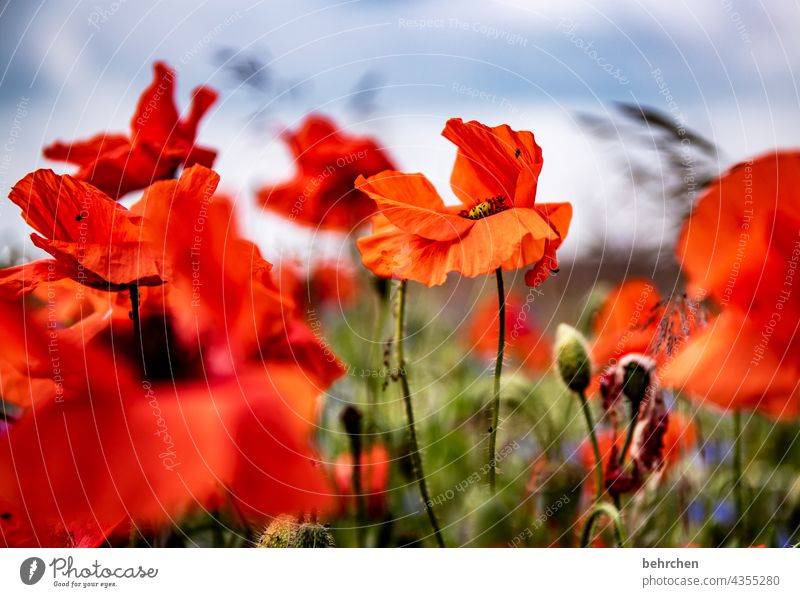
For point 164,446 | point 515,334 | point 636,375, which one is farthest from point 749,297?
point 164,446

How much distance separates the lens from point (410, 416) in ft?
1.55

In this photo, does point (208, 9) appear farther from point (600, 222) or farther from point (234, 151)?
point (600, 222)

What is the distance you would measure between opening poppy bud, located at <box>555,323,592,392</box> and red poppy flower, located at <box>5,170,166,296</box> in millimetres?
227

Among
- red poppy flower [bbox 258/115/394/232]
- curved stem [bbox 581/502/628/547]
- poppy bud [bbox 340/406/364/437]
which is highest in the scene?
red poppy flower [bbox 258/115/394/232]

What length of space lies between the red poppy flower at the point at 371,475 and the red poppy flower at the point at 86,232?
0.18 meters

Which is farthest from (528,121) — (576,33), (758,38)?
(758,38)

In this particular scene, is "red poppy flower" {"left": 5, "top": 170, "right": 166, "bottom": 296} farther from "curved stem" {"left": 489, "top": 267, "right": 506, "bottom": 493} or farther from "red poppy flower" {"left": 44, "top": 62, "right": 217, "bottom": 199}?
"curved stem" {"left": 489, "top": 267, "right": 506, "bottom": 493}

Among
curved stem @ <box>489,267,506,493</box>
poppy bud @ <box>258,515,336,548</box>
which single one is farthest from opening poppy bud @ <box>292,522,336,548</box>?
curved stem @ <box>489,267,506,493</box>

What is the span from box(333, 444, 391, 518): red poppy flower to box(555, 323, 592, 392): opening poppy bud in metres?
0.13

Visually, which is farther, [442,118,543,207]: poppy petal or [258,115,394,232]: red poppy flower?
[258,115,394,232]: red poppy flower

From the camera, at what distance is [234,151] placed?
540 millimetres

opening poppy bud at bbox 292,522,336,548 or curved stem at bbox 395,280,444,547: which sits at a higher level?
curved stem at bbox 395,280,444,547

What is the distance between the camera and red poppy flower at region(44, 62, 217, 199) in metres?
0.48

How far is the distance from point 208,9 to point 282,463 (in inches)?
11.7
